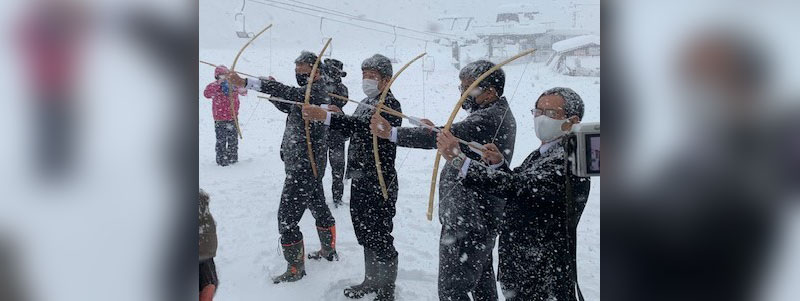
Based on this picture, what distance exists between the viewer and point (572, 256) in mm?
1554

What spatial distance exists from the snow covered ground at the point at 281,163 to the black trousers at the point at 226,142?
2 cm

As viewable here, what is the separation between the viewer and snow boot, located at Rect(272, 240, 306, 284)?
1.84 metres

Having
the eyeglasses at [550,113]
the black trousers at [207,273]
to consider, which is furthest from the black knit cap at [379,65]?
the black trousers at [207,273]

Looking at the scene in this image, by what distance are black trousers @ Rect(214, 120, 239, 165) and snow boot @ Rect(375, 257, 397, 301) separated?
627mm

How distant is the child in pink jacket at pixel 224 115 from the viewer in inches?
69.6

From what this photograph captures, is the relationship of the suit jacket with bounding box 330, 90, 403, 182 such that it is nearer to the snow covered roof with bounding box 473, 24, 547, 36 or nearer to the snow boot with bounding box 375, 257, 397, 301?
the snow boot with bounding box 375, 257, 397, 301

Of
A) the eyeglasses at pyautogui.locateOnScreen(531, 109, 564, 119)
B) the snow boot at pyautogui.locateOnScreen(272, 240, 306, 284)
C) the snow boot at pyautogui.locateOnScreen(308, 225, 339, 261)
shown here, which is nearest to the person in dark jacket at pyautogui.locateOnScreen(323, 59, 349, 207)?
the snow boot at pyautogui.locateOnScreen(308, 225, 339, 261)

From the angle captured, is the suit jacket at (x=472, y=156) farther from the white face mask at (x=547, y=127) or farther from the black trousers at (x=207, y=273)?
the black trousers at (x=207, y=273)
